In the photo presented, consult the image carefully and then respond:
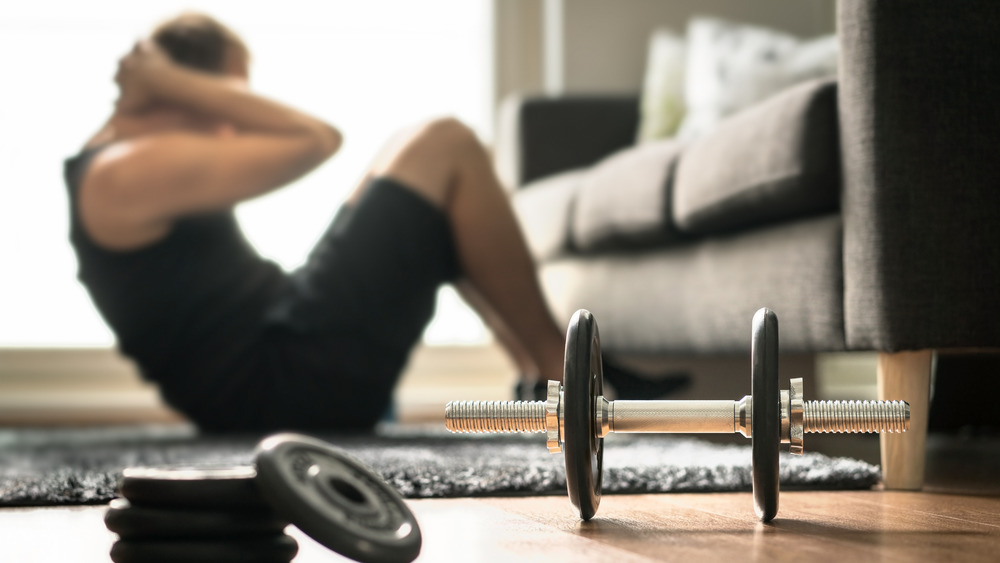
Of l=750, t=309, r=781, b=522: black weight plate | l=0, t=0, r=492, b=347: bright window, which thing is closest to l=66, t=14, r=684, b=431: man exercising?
l=750, t=309, r=781, b=522: black weight plate

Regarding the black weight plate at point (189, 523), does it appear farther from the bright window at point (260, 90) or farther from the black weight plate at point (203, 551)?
the bright window at point (260, 90)

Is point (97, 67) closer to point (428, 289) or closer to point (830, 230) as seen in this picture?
point (428, 289)

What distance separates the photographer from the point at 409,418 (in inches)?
119

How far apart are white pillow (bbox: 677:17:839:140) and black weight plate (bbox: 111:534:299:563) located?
174 centimetres

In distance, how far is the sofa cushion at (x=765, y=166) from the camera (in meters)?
1.19

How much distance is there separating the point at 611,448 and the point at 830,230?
47 centimetres

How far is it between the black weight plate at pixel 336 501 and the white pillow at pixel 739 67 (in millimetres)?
1710

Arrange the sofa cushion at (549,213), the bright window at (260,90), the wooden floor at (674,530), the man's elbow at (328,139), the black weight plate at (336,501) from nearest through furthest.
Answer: the black weight plate at (336,501) → the wooden floor at (674,530) → the man's elbow at (328,139) → the sofa cushion at (549,213) → the bright window at (260,90)

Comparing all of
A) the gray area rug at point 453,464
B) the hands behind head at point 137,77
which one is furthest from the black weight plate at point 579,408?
the hands behind head at point 137,77

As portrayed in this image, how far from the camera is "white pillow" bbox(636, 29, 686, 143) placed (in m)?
2.54

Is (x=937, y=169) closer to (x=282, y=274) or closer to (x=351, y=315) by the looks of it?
(x=351, y=315)

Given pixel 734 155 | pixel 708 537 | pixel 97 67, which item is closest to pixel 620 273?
pixel 734 155

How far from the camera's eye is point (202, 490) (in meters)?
0.61

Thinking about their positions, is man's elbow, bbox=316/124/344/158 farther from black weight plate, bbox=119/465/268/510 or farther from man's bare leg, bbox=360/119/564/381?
black weight plate, bbox=119/465/268/510
